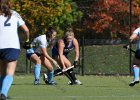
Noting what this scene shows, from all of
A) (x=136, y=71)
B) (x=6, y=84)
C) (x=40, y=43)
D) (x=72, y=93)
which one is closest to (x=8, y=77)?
(x=6, y=84)

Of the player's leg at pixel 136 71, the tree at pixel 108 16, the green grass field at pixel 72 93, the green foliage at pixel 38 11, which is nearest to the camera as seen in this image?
the green grass field at pixel 72 93

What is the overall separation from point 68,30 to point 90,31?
20.3 m

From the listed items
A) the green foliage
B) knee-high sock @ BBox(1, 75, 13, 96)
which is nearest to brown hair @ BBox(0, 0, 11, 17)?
knee-high sock @ BBox(1, 75, 13, 96)

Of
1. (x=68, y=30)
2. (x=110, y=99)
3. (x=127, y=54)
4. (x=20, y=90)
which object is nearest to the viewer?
(x=110, y=99)

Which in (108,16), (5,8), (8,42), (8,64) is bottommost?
(108,16)

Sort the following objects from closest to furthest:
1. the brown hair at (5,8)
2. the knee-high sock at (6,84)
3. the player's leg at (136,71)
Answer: the brown hair at (5,8) → the knee-high sock at (6,84) → the player's leg at (136,71)

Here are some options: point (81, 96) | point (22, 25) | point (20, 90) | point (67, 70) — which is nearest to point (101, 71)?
point (67, 70)

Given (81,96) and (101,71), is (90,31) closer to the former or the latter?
(101,71)

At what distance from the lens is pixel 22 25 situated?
11219 millimetres

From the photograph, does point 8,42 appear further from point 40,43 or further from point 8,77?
point 40,43

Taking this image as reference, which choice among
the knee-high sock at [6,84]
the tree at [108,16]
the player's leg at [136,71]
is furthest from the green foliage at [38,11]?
the knee-high sock at [6,84]

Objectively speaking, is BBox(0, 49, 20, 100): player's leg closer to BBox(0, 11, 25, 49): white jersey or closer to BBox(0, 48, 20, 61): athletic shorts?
BBox(0, 48, 20, 61): athletic shorts

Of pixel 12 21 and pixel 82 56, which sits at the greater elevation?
pixel 12 21

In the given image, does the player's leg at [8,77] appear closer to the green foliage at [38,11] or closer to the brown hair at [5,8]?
the brown hair at [5,8]
